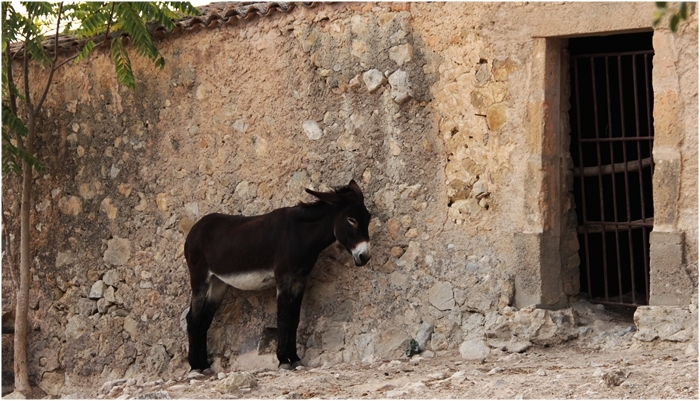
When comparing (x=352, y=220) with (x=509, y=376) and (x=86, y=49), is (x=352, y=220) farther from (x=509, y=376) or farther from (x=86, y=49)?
(x=86, y=49)

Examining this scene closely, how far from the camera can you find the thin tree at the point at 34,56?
9336mm

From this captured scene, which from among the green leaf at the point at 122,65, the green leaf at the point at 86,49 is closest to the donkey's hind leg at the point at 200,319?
the green leaf at the point at 122,65

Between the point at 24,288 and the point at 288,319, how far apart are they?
337 centimetres

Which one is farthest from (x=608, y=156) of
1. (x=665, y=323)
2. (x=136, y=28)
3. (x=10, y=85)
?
(x=10, y=85)

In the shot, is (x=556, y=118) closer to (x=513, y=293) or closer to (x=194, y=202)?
(x=513, y=293)

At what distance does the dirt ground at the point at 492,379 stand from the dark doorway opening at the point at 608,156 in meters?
0.91

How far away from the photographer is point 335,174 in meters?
8.91

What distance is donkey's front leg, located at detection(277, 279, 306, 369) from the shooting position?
854cm

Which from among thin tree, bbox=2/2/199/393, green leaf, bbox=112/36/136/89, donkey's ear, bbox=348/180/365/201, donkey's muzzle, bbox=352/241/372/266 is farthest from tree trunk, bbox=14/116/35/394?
donkey's muzzle, bbox=352/241/372/266

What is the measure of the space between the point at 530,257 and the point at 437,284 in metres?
0.83

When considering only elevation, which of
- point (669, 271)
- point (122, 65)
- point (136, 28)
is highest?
point (136, 28)

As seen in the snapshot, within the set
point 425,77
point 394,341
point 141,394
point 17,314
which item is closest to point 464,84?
point 425,77

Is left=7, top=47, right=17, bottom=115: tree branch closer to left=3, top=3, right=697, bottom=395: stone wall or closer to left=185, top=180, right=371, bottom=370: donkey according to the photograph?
left=3, top=3, right=697, bottom=395: stone wall

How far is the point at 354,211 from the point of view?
329 inches
